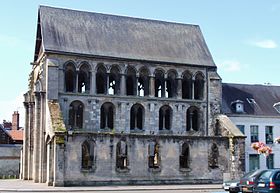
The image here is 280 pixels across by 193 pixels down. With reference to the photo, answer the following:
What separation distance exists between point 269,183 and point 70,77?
86.2 feet

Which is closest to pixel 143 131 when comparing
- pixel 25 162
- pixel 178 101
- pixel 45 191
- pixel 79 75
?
pixel 178 101

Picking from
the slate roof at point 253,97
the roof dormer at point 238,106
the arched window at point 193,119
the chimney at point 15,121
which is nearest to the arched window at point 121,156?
the arched window at point 193,119

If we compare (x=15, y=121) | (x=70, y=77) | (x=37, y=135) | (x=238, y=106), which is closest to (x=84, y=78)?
(x=70, y=77)

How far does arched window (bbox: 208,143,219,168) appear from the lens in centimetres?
4801

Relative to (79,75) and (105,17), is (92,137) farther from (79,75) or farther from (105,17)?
(105,17)

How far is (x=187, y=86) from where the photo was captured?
5328 centimetres

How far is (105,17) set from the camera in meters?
53.6

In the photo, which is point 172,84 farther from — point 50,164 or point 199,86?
point 50,164

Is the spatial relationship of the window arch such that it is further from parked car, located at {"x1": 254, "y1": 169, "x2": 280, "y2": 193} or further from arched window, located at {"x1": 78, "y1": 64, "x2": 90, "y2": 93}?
parked car, located at {"x1": 254, "y1": 169, "x2": 280, "y2": 193}

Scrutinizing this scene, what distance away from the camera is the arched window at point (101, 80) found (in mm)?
49375

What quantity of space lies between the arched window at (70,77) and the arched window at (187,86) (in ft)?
36.3

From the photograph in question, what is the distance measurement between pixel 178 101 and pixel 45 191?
63.3ft

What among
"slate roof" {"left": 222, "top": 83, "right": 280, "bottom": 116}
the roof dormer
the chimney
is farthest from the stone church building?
the chimney

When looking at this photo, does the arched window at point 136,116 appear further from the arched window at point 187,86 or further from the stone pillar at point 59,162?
the stone pillar at point 59,162
